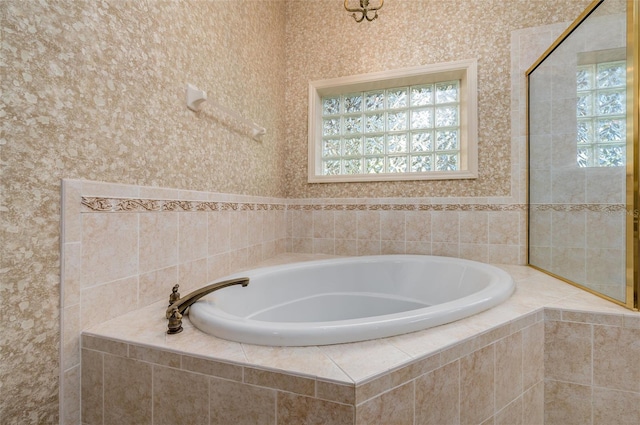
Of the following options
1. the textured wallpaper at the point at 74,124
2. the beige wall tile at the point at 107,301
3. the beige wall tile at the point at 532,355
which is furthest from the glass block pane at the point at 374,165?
the beige wall tile at the point at 107,301

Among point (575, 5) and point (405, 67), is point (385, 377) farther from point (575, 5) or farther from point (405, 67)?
point (575, 5)

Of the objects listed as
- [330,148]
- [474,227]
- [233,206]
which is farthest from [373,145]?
[233,206]

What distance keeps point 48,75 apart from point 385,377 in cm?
118

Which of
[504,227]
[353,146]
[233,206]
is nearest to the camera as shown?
[233,206]

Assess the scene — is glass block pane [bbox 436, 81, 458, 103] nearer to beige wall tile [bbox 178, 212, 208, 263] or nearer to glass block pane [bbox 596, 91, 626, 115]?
glass block pane [bbox 596, 91, 626, 115]

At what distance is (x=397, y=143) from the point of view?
2.21 m

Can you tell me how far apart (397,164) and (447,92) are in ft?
2.06

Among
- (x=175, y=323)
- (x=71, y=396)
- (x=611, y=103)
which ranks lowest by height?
(x=71, y=396)

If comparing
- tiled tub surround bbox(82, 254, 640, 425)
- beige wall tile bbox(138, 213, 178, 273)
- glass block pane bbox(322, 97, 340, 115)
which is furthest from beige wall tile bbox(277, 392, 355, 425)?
glass block pane bbox(322, 97, 340, 115)

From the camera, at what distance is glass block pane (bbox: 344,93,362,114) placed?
231 cm

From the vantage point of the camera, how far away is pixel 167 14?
1.19 meters

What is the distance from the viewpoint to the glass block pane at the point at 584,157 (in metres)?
1.37

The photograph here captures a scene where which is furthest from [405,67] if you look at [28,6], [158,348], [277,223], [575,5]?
[158,348]

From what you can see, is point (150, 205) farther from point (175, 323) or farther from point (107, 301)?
point (175, 323)
